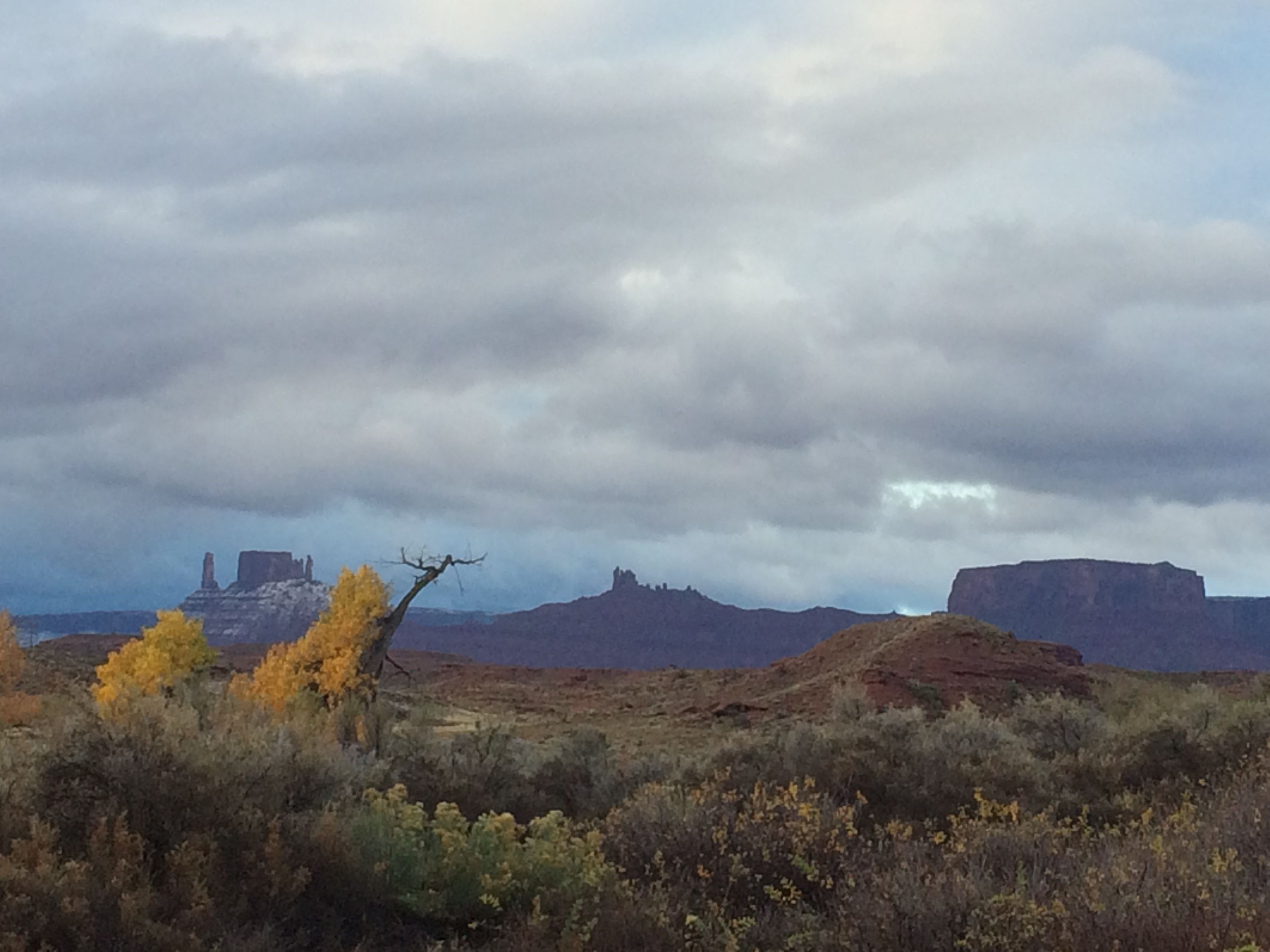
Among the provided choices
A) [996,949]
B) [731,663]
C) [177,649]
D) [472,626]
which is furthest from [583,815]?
[472,626]

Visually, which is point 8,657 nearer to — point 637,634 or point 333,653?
point 333,653

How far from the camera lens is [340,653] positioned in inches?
847

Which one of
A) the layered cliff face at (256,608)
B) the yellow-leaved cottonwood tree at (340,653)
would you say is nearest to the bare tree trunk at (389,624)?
the yellow-leaved cottonwood tree at (340,653)

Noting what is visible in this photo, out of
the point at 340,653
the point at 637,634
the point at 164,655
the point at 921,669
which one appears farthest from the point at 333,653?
the point at 637,634

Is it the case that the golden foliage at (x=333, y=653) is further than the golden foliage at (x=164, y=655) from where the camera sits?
No

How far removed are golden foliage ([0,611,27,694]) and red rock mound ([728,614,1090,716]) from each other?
19706 mm

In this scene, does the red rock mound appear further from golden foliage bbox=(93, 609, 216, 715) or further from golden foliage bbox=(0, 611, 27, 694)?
golden foliage bbox=(0, 611, 27, 694)

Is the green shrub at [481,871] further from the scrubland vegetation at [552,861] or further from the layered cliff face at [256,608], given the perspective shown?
the layered cliff face at [256,608]

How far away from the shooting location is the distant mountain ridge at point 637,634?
124 m

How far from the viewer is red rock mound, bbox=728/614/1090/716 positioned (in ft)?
117

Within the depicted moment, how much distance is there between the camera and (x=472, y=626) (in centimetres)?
13388

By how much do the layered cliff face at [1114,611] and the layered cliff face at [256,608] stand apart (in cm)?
6934

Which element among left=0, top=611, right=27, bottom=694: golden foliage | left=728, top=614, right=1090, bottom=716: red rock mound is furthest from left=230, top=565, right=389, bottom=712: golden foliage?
left=728, top=614, right=1090, bottom=716: red rock mound

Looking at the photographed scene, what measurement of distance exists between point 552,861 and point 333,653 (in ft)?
47.3
